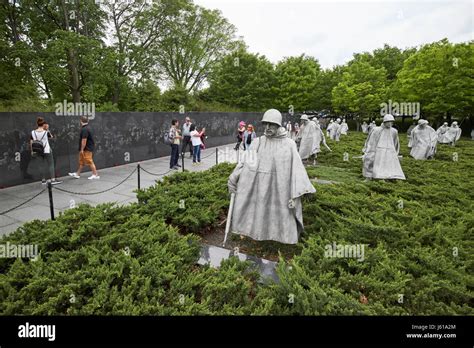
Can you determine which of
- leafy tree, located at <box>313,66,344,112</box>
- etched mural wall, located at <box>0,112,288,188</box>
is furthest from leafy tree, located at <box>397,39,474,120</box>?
etched mural wall, located at <box>0,112,288,188</box>

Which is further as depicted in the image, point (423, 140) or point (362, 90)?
point (362, 90)

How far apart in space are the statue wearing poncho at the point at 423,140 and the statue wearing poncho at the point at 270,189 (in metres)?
11.2

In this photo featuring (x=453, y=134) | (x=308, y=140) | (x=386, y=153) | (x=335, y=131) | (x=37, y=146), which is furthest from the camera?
(x=335, y=131)

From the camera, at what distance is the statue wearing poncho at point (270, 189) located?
427 centimetres

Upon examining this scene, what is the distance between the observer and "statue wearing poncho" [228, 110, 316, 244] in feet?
14.0

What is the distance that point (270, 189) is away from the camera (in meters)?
4.43

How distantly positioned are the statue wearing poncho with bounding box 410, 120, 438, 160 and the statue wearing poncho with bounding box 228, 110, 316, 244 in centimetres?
1117

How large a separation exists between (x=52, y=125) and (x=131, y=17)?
58.8 feet

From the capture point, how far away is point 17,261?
339cm

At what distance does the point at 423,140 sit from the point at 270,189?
11.5 meters

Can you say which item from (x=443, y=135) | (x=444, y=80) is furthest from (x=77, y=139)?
(x=444, y=80)

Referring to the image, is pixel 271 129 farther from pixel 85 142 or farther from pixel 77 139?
pixel 77 139
